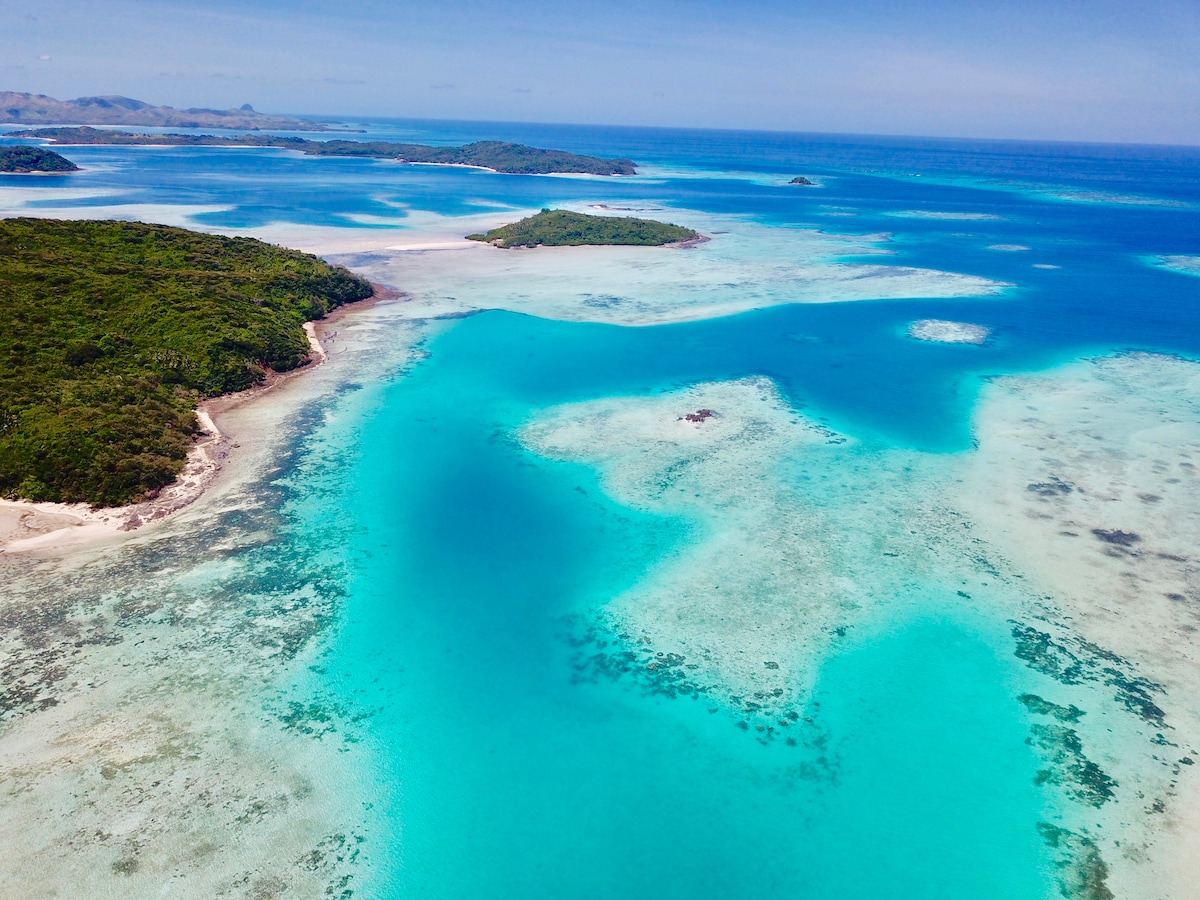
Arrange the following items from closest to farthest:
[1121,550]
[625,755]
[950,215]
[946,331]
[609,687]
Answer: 1. [625,755]
2. [609,687]
3. [1121,550]
4. [946,331]
5. [950,215]

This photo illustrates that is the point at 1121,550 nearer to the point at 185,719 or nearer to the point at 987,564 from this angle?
the point at 987,564

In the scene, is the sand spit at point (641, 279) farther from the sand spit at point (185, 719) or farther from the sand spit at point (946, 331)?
the sand spit at point (185, 719)

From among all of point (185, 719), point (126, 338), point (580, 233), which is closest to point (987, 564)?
point (185, 719)

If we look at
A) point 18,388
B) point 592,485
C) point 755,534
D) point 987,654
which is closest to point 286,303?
point 18,388

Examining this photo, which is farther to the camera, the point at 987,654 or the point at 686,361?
the point at 686,361

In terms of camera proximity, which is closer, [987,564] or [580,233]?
[987,564]

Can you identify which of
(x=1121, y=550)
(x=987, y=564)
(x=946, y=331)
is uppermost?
(x=946, y=331)

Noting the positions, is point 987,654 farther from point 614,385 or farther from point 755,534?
point 614,385

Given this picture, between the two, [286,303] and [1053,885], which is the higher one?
[286,303]
